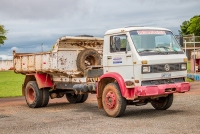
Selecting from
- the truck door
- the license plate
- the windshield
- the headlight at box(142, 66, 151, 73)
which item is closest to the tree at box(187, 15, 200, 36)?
the windshield

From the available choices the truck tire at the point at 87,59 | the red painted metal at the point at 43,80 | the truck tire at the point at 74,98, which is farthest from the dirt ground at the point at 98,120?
the truck tire at the point at 87,59

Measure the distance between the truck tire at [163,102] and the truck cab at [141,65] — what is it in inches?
37.1

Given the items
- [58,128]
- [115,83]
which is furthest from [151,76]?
[58,128]

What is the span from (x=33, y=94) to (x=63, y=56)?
8.32 ft

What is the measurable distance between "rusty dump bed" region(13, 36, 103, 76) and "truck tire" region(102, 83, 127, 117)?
2271 mm

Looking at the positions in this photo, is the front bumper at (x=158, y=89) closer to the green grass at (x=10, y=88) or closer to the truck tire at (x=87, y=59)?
the truck tire at (x=87, y=59)

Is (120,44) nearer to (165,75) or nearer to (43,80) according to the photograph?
(165,75)

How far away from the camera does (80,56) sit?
47.5 feet

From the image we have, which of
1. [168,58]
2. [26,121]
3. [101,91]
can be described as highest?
[168,58]

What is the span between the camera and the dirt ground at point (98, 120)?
32.3ft

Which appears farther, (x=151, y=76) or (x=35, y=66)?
(x=35, y=66)

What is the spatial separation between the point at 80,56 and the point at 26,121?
357 centimetres

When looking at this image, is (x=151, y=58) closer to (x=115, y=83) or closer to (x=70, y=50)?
(x=115, y=83)

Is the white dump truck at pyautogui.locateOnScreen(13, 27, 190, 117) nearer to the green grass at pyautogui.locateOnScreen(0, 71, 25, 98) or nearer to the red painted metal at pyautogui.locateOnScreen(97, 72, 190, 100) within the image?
the red painted metal at pyautogui.locateOnScreen(97, 72, 190, 100)
